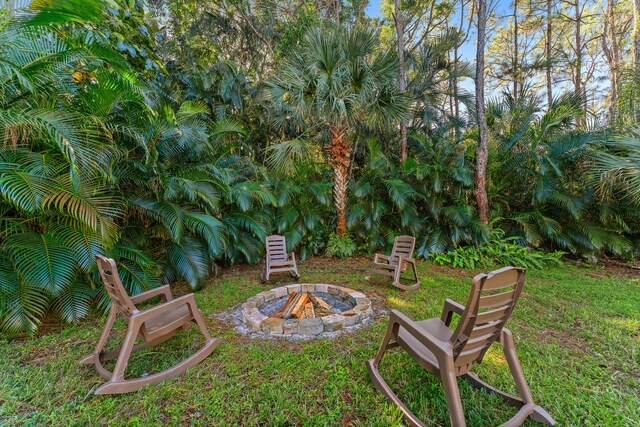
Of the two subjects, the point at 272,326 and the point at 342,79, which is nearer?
the point at 272,326

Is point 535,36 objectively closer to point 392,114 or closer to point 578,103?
point 578,103

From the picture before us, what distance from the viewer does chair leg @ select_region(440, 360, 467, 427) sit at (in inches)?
59.4

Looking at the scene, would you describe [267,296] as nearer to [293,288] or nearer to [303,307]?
[293,288]

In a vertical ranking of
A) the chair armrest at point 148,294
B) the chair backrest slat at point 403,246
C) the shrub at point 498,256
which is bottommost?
the shrub at point 498,256

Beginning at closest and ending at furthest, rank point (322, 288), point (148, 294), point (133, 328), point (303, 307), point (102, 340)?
point (133, 328), point (102, 340), point (148, 294), point (303, 307), point (322, 288)

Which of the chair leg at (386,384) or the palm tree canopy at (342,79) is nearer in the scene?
the chair leg at (386,384)

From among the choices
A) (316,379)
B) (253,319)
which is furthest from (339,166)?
(316,379)

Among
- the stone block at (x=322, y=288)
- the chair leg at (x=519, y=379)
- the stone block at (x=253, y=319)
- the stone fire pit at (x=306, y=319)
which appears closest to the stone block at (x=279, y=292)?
the stone fire pit at (x=306, y=319)

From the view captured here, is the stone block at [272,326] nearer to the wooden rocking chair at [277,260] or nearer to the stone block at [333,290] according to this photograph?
the stone block at [333,290]

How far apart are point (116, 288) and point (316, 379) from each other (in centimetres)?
184

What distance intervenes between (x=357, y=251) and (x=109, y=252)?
196 inches

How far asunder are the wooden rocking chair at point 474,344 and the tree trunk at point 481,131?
4.92 meters

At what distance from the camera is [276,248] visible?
16.7 feet

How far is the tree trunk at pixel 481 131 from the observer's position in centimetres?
582
